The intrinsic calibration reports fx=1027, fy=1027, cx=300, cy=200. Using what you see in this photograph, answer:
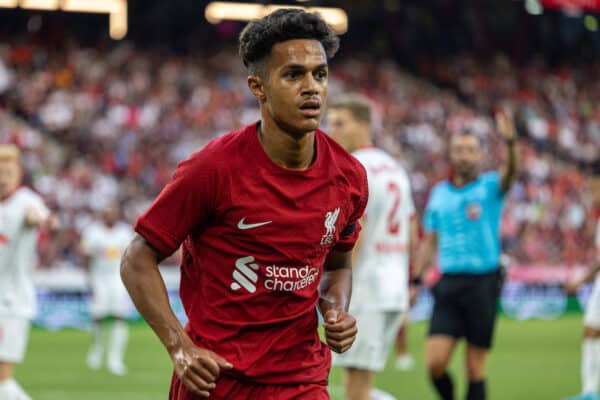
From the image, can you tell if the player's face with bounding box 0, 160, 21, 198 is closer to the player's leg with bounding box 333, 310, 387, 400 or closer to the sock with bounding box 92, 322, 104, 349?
the player's leg with bounding box 333, 310, 387, 400

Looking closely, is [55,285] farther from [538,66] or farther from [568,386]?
[538,66]

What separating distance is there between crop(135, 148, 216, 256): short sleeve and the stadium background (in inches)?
482

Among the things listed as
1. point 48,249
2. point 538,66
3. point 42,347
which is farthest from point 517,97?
point 42,347

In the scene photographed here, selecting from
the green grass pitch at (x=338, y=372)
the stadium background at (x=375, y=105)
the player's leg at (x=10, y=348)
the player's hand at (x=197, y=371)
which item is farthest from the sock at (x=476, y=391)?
the stadium background at (x=375, y=105)

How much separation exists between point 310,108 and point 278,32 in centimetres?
29

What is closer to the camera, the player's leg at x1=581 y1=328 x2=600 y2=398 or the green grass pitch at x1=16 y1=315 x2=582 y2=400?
the player's leg at x1=581 y1=328 x2=600 y2=398

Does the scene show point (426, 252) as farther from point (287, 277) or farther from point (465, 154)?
point (287, 277)

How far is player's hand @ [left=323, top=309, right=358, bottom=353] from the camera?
367cm

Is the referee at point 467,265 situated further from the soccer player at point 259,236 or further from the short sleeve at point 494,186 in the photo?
the soccer player at point 259,236

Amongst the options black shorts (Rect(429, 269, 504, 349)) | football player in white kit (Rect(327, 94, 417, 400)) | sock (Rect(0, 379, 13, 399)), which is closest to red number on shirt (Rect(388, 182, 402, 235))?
football player in white kit (Rect(327, 94, 417, 400))

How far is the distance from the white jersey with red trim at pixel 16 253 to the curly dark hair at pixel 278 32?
443 centimetres

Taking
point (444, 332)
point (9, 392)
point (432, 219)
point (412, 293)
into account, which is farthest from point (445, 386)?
point (9, 392)

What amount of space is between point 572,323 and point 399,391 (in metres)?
11.9

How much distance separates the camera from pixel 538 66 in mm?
32812
